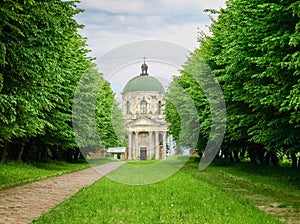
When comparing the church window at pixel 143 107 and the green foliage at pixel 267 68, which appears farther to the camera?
the church window at pixel 143 107

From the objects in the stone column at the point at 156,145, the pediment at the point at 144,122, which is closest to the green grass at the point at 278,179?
the stone column at the point at 156,145

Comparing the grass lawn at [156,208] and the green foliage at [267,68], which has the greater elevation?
the green foliage at [267,68]

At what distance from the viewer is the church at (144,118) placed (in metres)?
88.6

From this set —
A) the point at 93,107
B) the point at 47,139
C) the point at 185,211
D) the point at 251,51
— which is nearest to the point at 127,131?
the point at 93,107

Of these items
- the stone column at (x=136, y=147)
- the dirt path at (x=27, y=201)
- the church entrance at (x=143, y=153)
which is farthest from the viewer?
the stone column at (x=136, y=147)

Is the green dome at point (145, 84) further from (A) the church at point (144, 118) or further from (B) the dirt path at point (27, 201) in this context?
(B) the dirt path at point (27, 201)

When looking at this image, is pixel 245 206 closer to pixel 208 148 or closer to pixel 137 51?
pixel 137 51

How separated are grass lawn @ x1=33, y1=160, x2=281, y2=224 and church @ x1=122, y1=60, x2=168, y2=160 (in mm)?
71441

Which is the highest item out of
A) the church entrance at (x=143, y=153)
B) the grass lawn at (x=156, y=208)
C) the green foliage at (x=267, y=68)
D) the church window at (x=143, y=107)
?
the church window at (x=143, y=107)

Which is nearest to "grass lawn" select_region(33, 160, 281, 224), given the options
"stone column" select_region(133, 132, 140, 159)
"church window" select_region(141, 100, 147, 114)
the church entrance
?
the church entrance

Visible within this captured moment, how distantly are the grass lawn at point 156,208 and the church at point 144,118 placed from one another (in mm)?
71441

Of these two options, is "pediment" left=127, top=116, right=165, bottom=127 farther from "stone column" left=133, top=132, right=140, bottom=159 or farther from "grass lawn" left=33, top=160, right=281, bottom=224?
"grass lawn" left=33, top=160, right=281, bottom=224

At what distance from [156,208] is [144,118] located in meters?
77.8

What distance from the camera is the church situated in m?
88.6
